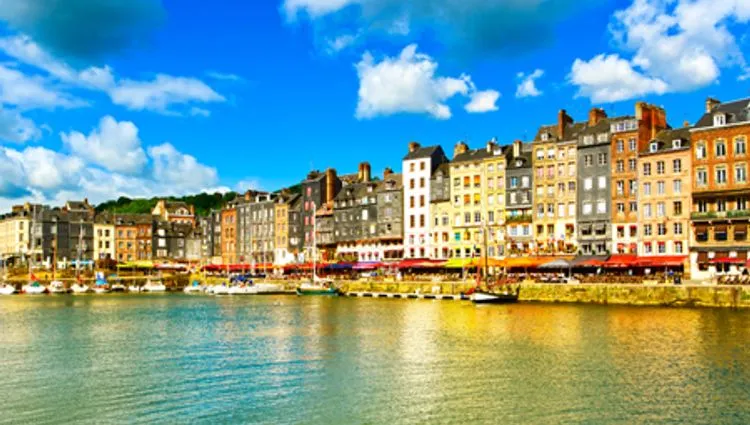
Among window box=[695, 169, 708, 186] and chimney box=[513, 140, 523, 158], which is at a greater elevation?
chimney box=[513, 140, 523, 158]

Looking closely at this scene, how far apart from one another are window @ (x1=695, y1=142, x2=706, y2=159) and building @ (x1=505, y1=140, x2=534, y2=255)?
19.1 meters

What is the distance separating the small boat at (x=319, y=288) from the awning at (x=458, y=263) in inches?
504

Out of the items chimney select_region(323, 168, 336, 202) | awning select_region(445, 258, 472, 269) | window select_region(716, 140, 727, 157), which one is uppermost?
chimney select_region(323, 168, 336, 202)

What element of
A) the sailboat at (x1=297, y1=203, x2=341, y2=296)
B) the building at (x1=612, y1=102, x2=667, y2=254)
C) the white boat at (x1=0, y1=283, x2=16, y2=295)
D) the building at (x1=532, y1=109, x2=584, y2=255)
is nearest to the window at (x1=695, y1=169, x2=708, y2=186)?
the building at (x1=612, y1=102, x2=667, y2=254)

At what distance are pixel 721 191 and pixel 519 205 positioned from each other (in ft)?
74.6

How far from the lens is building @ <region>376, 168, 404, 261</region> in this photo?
3910 inches

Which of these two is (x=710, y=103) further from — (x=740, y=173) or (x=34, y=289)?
(x=34, y=289)

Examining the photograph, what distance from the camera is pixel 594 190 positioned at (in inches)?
3105

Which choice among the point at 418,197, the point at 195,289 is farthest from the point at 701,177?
the point at 195,289

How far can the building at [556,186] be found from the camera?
265ft

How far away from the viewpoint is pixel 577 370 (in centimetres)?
3161

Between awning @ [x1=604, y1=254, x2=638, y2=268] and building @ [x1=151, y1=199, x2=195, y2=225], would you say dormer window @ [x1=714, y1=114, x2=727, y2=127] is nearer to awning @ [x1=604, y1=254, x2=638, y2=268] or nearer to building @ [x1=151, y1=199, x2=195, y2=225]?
awning @ [x1=604, y1=254, x2=638, y2=268]

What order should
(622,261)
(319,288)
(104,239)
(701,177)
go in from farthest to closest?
(104,239), (319,288), (622,261), (701,177)

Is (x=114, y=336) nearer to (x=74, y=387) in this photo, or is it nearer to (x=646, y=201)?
(x=74, y=387)
